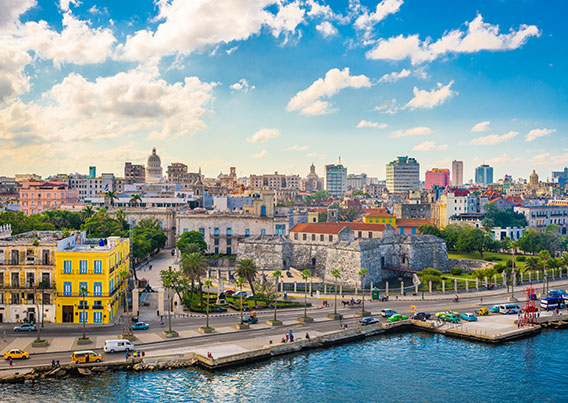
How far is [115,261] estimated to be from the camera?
219ft

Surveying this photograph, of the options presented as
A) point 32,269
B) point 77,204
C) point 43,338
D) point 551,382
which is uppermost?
point 77,204

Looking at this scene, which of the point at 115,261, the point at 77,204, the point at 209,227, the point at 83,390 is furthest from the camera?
Answer: the point at 77,204

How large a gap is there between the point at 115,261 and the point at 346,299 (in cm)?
3324

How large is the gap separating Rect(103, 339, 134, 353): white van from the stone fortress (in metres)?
49.1

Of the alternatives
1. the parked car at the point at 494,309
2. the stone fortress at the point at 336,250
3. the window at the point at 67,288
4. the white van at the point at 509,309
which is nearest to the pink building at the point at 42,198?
the stone fortress at the point at 336,250

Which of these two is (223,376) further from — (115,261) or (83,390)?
(115,261)

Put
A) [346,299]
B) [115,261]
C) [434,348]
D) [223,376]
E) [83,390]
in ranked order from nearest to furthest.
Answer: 1. [83,390]
2. [223,376]
3. [434,348]
4. [115,261]
5. [346,299]

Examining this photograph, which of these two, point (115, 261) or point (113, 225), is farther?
point (113, 225)

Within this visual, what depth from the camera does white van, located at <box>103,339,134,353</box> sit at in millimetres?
53781

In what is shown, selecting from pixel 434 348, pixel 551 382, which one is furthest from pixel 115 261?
pixel 551 382

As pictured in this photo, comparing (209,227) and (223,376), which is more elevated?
(209,227)

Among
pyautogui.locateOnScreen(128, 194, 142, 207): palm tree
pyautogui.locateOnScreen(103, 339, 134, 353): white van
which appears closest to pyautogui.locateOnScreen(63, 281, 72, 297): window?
pyautogui.locateOnScreen(103, 339, 134, 353): white van

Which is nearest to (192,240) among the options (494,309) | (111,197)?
(111,197)

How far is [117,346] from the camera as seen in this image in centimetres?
5397
